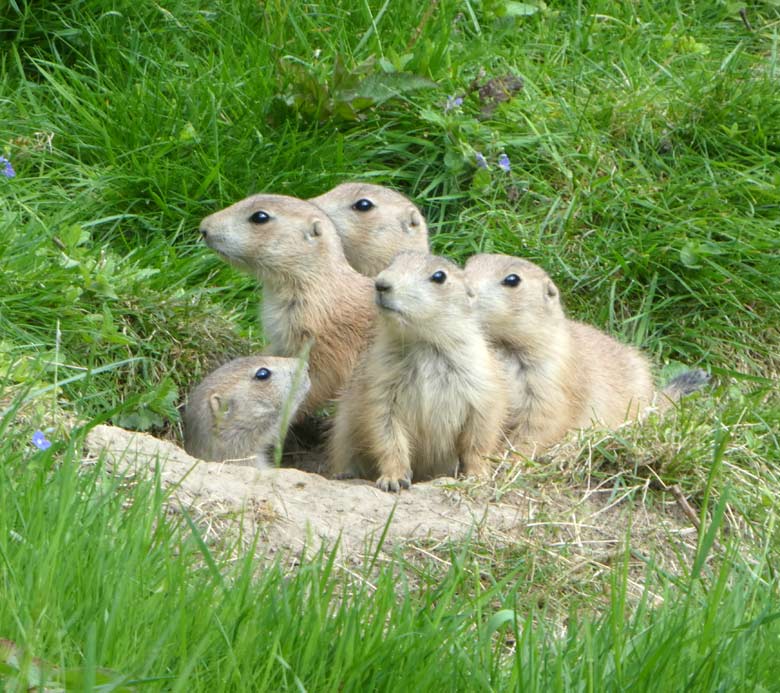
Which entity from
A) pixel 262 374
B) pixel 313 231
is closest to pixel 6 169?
pixel 313 231

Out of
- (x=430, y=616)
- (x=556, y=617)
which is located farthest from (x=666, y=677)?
(x=556, y=617)

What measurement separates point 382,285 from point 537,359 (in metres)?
0.94

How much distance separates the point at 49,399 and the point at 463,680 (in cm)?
218

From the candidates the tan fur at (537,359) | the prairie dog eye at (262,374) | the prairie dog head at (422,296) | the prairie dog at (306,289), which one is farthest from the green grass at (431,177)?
the prairie dog head at (422,296)

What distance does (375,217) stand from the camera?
6141 mm

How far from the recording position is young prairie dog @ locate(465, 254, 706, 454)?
546cm

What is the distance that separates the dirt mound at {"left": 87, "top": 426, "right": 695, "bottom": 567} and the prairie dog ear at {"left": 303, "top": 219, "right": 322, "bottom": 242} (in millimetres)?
1307

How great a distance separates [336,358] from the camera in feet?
19.1

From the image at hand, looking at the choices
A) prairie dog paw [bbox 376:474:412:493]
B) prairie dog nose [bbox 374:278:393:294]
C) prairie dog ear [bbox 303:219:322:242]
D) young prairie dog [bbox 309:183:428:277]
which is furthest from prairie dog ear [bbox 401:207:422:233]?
prairie dog paw [bbox 376:474:412:493]

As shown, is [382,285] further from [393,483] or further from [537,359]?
[537,359]

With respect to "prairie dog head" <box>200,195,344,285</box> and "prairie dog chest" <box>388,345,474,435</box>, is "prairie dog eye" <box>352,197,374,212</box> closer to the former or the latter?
"prairie dog head" <box>200,195,344,285</box>

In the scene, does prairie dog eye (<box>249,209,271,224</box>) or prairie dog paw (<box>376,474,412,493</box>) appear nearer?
prairie dog paw (<box>376,474,412,493</box>)

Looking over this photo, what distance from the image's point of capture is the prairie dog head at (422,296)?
4.96 meters

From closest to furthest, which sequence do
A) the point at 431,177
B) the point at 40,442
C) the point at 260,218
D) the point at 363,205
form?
the point at 40,442 → the point at 260,218 → the point at 363,205 → the point at 431,177
